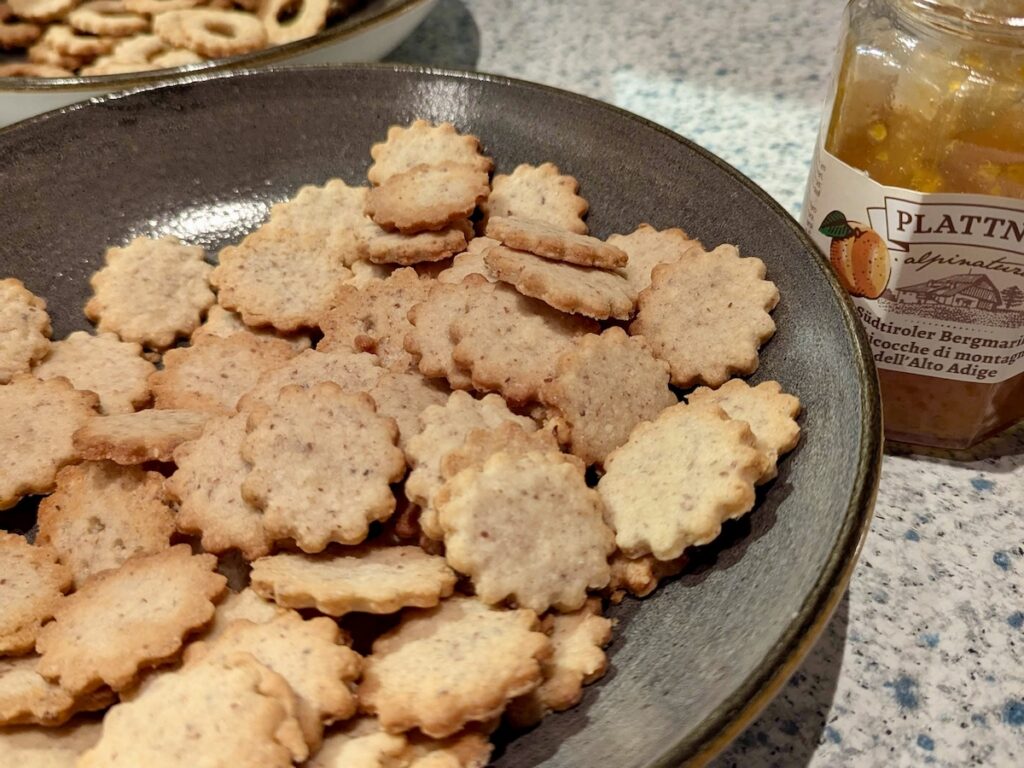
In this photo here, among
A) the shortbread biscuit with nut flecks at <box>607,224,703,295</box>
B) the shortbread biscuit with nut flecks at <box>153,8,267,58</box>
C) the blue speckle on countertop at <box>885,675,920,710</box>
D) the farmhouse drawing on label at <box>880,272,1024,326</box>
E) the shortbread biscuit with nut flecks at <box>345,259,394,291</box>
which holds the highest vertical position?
the shortbread biscuit with nut flecks at <box>153,8,267,58</box>

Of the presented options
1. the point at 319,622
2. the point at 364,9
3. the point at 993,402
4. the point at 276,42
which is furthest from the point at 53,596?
the point at 364,9

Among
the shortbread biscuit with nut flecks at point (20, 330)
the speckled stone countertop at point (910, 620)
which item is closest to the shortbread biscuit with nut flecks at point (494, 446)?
the speckled stone countertop at point (910, 620)

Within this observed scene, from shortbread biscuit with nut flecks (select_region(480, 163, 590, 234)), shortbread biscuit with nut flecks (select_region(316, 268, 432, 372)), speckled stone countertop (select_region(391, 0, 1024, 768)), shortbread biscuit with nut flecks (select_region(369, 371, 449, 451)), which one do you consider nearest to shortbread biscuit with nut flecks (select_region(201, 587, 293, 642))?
shortbread biscuit with nut flecks (select_region(369, 371, 449, 451))

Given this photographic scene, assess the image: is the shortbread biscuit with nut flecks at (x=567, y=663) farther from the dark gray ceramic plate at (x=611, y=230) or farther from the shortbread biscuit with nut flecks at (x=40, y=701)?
the shortbread biscuit with nut flecks at (x=40, y=701)

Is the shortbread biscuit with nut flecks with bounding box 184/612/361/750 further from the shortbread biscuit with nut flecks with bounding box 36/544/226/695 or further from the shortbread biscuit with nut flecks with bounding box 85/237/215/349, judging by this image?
the shortbread biscuit with nut flecks with bounding box 85/237/215/349

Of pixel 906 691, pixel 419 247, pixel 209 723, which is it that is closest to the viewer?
pixel 209 723

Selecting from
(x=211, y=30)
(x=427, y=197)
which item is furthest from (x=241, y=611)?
(x=211, y=30)

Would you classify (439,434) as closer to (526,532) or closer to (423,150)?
(526,532)
